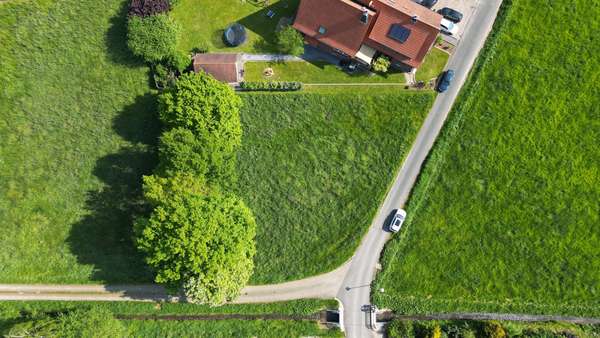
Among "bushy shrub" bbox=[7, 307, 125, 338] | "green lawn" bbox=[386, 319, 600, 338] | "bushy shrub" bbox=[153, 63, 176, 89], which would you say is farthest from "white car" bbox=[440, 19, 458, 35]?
"bushy shrub" bbox=[7, 307, 125, 338]

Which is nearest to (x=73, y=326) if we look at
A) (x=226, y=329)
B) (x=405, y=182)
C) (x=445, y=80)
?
(x=226, y=329)

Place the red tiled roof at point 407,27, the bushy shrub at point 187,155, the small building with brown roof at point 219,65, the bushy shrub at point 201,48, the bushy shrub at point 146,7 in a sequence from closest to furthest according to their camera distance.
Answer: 1. the bushy shrub at point 187,155
2. the red tiled roof at point 407,27
3. the bushy shrub at point 146,7
4. the small building with brown roof at point 219,65
5. the bushy shrub at point 201,48

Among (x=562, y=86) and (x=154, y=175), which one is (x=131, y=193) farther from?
(x=562, y=86)

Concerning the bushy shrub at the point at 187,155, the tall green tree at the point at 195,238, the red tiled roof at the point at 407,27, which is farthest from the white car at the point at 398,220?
the bushy shrub at the point at 187,155

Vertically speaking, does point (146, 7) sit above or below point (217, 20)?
below

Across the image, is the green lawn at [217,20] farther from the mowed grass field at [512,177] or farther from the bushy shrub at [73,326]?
the bushy shrub at [73,326]

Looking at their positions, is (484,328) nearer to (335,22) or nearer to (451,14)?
(451,14)

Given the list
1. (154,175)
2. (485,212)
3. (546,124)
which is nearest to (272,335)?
(154,175)

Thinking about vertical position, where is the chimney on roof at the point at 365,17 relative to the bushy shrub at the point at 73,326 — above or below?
above
